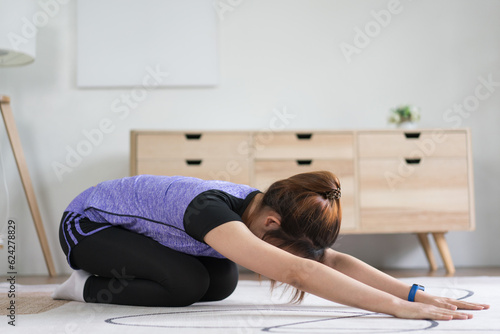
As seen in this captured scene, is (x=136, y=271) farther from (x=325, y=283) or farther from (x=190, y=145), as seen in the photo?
(x=190, y=145)

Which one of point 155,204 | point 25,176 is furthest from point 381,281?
point 25,176

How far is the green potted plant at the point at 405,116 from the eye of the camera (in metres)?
3.04

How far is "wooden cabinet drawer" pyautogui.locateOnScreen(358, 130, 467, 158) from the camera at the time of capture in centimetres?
292

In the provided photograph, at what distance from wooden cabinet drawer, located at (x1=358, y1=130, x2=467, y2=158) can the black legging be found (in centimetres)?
154

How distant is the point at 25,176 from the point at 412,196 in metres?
2.06

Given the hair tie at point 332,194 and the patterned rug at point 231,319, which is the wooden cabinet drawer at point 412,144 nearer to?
the patterned rug at point 231,319

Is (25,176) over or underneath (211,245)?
over

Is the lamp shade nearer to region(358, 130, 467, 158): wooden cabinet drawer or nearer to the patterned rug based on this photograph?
the patterned rug

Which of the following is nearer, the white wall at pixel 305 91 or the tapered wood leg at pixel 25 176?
the tapered wood leg at pixel 25 176

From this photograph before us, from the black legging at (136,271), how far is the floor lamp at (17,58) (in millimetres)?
1551

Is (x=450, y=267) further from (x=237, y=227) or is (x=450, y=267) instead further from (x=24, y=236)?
(x=24, y=236)

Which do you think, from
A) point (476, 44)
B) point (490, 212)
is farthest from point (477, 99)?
point (490, 212)

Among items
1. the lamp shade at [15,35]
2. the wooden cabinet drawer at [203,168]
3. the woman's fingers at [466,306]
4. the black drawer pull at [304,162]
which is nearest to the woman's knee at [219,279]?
the woman's fingers at [466,306]

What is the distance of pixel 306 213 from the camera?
1.29 metres
